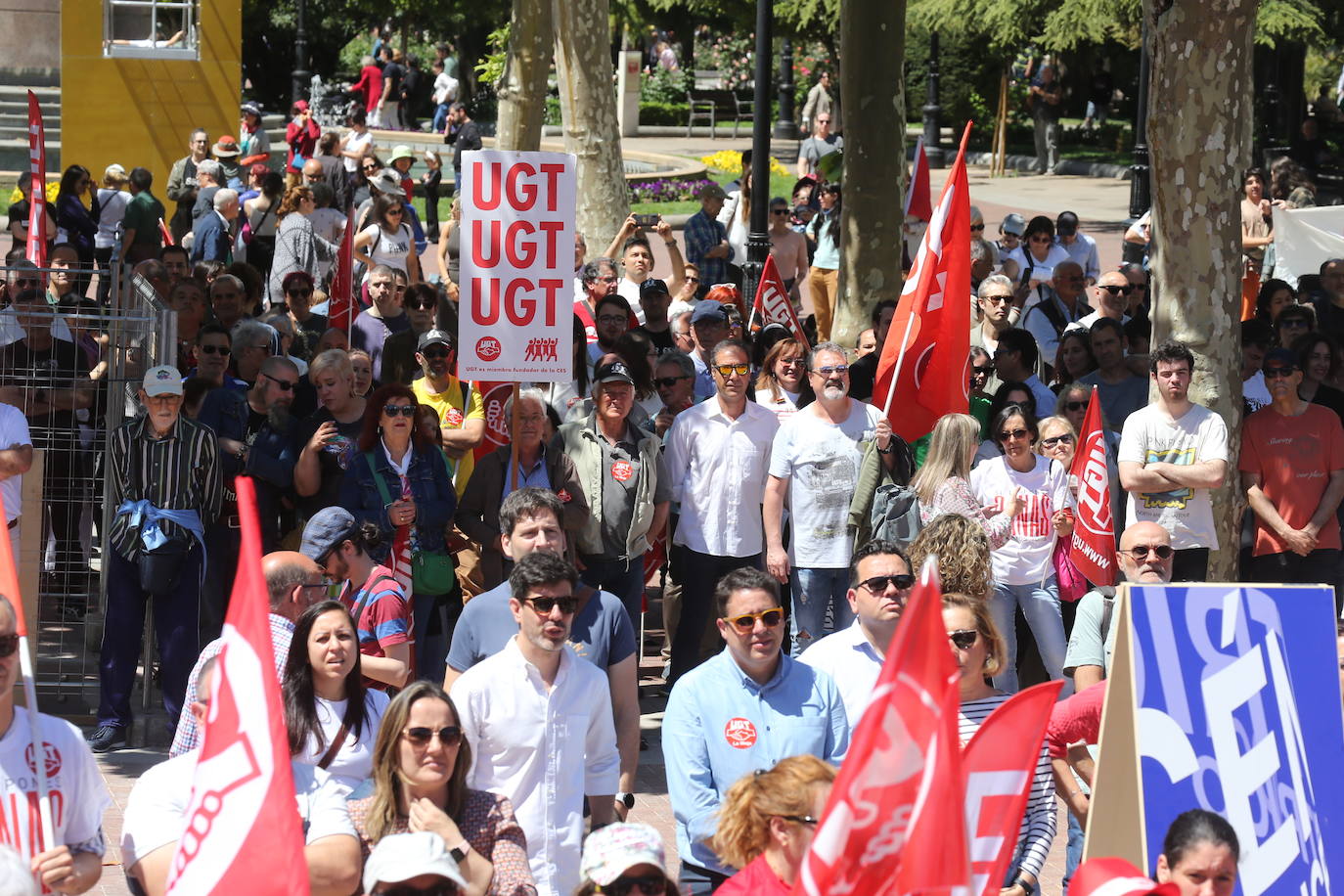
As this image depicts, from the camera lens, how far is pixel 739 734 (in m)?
5.98

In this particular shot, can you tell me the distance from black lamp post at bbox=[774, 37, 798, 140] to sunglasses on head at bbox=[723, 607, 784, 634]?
34.2 metres

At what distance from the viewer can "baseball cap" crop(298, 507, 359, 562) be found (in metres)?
7.46

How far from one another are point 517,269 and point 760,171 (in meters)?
6.66

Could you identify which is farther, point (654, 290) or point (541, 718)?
point (654, 290)

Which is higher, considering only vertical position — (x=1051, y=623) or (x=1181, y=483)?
(x=1181, y=483)

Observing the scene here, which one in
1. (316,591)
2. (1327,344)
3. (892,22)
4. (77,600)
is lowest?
(77,600)

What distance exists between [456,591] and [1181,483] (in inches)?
135

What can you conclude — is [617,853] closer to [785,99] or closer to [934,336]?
[934,336]

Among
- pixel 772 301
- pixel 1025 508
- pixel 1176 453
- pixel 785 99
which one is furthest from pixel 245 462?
pixel 785 99

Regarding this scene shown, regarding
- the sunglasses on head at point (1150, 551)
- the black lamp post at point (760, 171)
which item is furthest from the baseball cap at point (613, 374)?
the black lamp post at point (760, 171)

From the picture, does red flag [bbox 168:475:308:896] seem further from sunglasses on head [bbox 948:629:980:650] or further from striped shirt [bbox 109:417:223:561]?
striped shirt [bbox 109:417:223:561]

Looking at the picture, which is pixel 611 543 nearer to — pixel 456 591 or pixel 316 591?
pixel 456 591

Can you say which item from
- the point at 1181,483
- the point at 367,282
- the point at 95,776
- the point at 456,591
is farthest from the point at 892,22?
the point at 95,776

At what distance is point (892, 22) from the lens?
1479 cm
